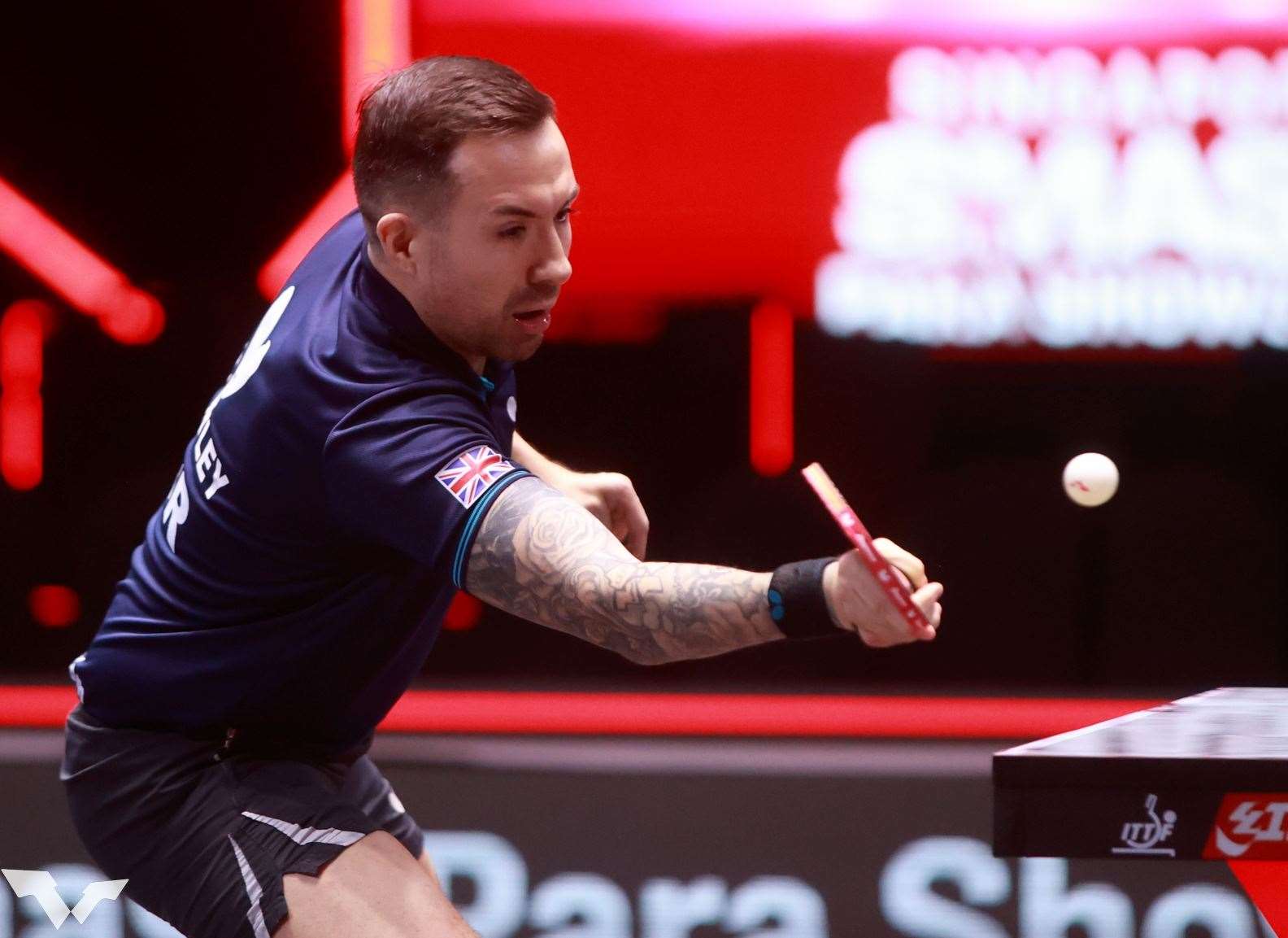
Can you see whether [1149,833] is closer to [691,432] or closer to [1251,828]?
[1251,828]

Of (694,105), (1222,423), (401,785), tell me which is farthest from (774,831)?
(694,105)

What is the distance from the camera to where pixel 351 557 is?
211 cm

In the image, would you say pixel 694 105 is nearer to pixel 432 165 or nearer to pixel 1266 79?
pixel 1266 79

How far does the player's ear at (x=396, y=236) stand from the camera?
7.01ft

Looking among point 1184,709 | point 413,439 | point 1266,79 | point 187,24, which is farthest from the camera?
point 187,24

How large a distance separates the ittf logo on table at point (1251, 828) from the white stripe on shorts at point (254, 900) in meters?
1.02

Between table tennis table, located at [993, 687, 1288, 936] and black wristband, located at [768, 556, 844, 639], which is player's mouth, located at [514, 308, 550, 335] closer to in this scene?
black wristband, located at [768, 556, 844, 639]

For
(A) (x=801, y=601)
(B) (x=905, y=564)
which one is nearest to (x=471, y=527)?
(A) (x=801, y=601)

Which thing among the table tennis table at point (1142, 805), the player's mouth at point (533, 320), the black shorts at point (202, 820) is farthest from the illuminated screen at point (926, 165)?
the table tennis table at point (1142, 805)

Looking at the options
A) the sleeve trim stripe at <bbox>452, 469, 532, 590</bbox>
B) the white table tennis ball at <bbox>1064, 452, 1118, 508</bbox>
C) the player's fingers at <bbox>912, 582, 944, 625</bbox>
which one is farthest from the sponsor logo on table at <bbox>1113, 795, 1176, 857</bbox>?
the white table tennis ball at <bbox>1064, 452, 1118, 508</bbox>

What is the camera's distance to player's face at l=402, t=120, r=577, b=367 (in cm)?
209

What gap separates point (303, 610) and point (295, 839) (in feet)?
0.88

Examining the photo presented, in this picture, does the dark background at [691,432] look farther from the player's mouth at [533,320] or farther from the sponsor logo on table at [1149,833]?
the sponsor logo on table at [1149,833]

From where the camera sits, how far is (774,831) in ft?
12.1
